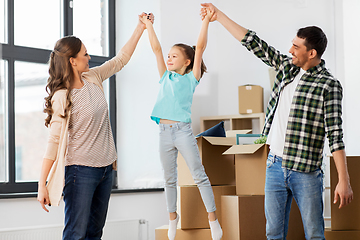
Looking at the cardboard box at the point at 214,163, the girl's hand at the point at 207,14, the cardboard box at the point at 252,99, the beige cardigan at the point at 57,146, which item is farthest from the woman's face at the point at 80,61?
the cardboard box at the point at 252,99

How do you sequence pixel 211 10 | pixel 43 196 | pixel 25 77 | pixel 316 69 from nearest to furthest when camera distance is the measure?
pixel 43 196 → pixel 316 69 → pixel 211 10 → pixel 25 77

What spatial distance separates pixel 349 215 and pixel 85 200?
4.77 ft

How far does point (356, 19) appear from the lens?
3.08m

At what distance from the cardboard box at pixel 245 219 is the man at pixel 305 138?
0.52 meters

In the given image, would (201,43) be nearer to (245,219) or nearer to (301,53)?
(301,53)

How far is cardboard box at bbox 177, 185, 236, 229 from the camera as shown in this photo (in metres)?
2.34

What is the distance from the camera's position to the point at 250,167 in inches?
89.1

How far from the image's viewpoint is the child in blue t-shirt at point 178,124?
2090 millimetres

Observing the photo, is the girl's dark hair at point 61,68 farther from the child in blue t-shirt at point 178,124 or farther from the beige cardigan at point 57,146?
the child in blue t-shirt at point 178,124

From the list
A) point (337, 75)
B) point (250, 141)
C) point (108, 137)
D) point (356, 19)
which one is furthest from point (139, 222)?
point (356, 19)

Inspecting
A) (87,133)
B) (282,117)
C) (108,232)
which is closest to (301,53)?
(282,117)

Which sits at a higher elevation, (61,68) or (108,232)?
(61,68)

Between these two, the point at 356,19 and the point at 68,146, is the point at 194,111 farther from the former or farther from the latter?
the point at 68,146

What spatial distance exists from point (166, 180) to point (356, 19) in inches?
82.0
